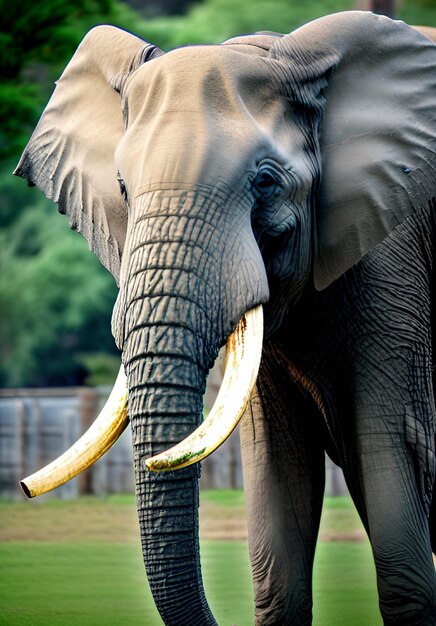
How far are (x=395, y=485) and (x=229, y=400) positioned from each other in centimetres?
123

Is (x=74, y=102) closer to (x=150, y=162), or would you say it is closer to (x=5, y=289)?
(x=150, y=162)

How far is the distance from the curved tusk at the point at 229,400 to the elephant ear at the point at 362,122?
65 centimetres

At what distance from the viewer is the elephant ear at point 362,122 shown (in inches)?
200

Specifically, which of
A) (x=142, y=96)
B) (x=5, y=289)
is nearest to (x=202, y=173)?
Result: (x=142, y=96)

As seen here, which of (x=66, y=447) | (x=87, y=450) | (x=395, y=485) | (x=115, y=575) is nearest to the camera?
(x=87, y=450)

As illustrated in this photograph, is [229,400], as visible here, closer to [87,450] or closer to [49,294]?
[87,450]

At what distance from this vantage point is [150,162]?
457 cm

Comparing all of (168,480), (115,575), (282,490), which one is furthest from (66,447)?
(168,480)

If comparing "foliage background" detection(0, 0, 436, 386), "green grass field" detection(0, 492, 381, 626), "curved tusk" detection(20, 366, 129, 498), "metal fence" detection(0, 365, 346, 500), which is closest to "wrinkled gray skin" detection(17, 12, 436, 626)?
"curved tusk" detection(20, 366, 129, 498)

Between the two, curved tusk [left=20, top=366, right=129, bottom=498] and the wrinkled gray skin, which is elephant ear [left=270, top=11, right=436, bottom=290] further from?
curved tusk [left=20, top=366, right=129, bottom=498]

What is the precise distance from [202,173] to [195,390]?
2.23ft

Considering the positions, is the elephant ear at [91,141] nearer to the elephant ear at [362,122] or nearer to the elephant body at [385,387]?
the elephant ear at [362,122]

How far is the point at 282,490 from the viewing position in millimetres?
5836

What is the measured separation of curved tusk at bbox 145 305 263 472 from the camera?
13.6ft
